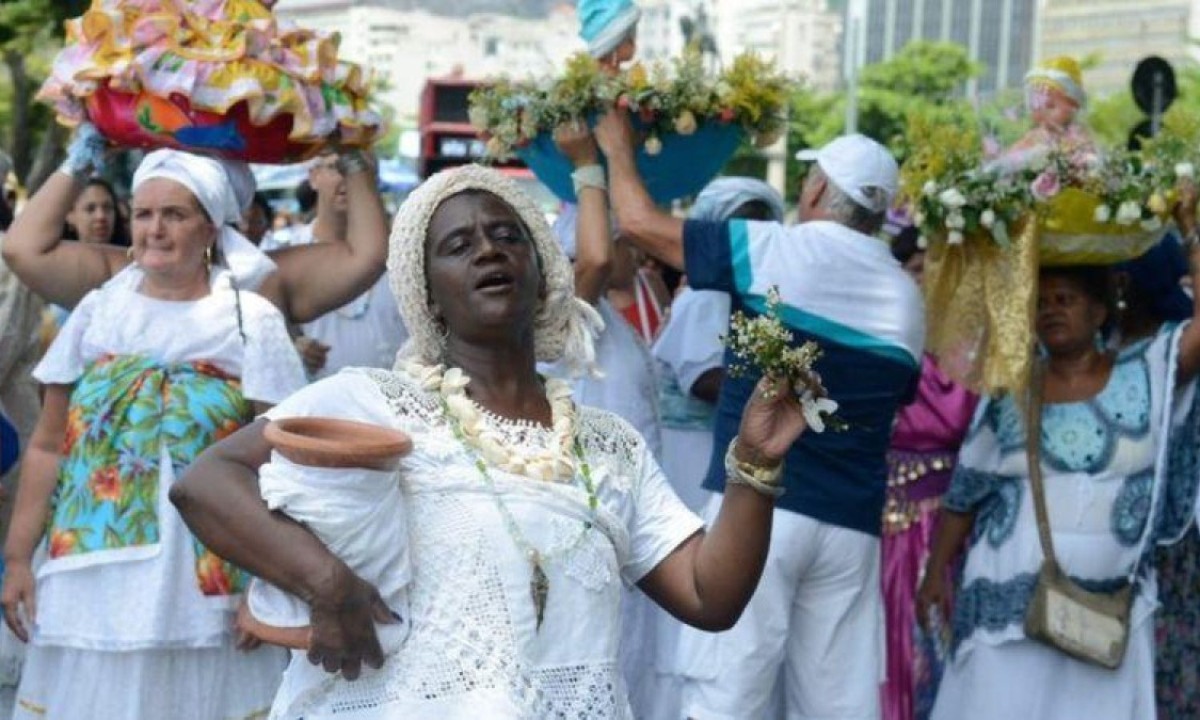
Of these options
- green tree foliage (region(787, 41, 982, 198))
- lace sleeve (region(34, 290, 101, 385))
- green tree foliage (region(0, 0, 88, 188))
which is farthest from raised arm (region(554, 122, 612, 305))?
green tree foliage (region(787, 41, 982, 198))

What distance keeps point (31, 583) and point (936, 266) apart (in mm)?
3080

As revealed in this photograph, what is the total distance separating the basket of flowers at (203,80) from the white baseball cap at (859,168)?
58.7 inches

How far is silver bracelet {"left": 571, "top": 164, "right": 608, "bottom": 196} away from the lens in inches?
269

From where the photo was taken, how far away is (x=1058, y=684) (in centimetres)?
721

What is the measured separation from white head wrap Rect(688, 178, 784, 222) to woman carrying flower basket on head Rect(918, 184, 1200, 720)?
5.03 ft

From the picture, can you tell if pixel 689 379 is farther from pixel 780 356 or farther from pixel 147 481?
pixel 780 356

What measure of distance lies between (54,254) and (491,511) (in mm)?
2807

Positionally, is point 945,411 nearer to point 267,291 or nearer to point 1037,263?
point 1037,263

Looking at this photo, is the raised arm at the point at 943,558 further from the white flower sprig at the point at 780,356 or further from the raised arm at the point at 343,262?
the white flower sprig at the point at 780,356

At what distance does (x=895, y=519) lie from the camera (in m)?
8.52

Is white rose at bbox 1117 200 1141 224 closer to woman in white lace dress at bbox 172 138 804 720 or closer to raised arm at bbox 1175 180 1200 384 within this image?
raised arm at bbox 1175 180 1200 384

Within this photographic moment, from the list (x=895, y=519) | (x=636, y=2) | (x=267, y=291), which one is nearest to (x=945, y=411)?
(x=895, y=519)

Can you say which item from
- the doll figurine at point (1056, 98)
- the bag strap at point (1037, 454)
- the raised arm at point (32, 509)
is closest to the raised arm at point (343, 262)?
the raised arm at point (32, 509)

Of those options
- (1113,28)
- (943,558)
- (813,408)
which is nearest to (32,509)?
(813,408)
